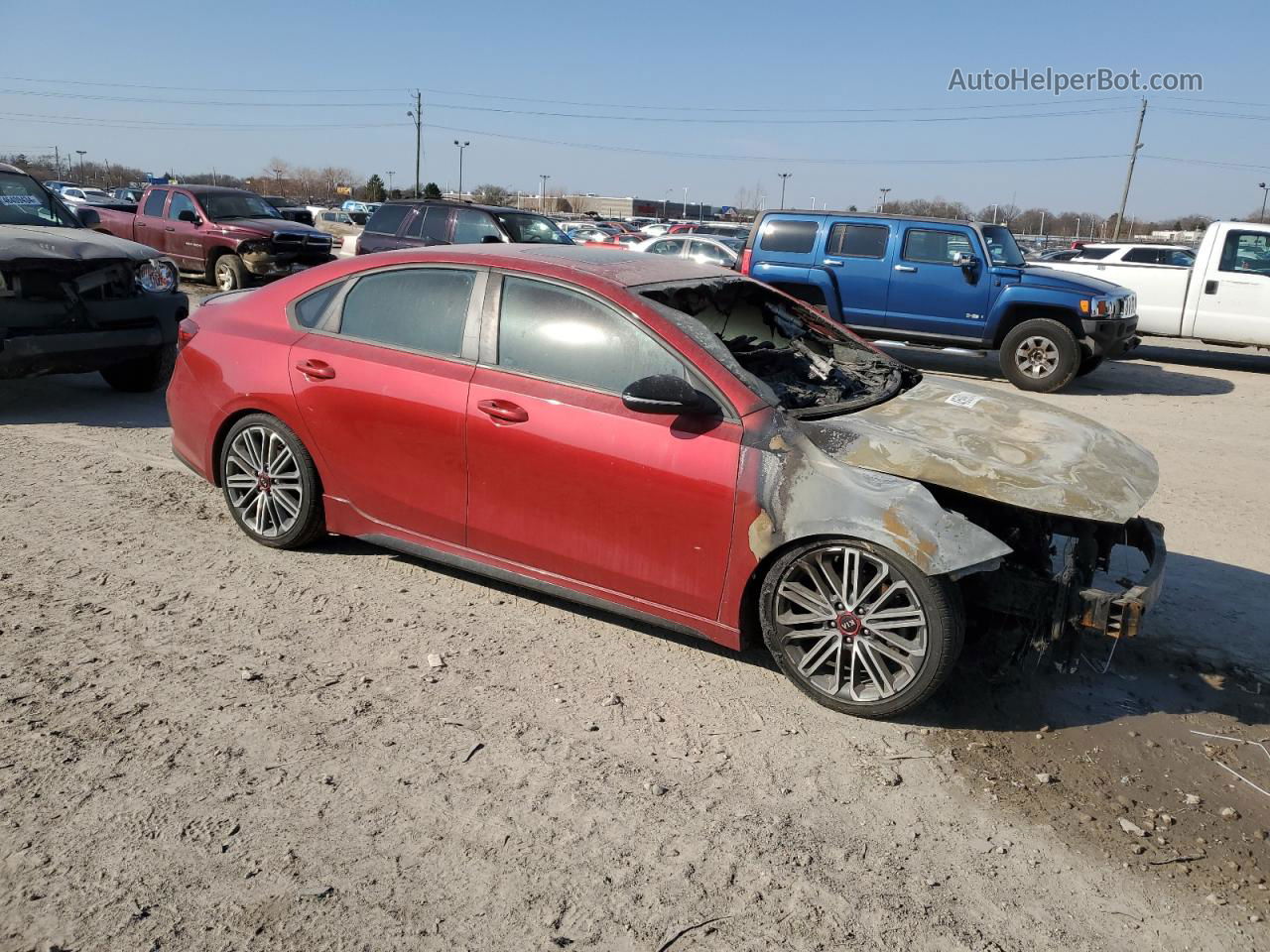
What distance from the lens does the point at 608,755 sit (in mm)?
3312

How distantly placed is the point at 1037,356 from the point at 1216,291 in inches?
150

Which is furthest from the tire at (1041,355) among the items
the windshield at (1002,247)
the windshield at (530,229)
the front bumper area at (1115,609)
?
the front bumper area at (1115,609)

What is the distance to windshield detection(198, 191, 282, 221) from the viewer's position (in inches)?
619

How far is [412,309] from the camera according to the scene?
443cm

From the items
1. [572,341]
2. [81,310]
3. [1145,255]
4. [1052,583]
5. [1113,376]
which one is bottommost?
[1113,376]

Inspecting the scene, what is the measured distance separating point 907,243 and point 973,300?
1091 millimetres

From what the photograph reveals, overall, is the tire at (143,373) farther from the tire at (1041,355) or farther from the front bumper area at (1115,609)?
the tire at (1041,355)

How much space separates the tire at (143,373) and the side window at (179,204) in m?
8.56

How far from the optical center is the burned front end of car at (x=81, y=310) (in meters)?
6.82

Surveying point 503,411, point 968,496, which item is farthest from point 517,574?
point 968,496

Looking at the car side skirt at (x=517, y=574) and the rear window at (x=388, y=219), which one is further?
the rear window at (x=388, y=219)

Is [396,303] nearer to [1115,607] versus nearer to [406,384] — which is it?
[406,384]

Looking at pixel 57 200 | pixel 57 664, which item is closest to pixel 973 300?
pixel 57 200

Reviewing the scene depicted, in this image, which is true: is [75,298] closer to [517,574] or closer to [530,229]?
[517,574]
